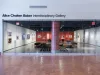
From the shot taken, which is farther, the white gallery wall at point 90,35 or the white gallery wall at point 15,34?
the white gallery wall at point 90,35

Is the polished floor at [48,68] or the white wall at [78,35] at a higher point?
the white wall at [78,35]

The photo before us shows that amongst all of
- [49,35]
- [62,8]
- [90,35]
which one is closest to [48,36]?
[49,35]

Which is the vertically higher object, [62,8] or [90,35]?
[62,8]

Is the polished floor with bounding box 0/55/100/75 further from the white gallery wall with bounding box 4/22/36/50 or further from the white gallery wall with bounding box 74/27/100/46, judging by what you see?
the white gallery wall with bounding box 74/27/100/46

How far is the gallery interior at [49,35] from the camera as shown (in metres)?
15.2

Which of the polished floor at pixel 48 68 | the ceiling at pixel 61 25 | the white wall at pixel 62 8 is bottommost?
the polished floor at pixel 48 68

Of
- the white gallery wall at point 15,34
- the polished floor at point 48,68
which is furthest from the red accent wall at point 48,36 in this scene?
the polished floor at point 48,68

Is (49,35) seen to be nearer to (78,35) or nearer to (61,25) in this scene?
(61,25)

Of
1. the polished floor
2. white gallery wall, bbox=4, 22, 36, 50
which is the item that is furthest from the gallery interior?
the polished floor

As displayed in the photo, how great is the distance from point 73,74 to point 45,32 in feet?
31.5

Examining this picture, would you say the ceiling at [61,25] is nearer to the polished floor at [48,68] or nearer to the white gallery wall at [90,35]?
the white gallery wall at [90,35]

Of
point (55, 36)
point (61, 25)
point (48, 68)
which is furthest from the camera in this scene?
point (61, 25)

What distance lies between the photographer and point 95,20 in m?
14.9

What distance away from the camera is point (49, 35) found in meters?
15.9
